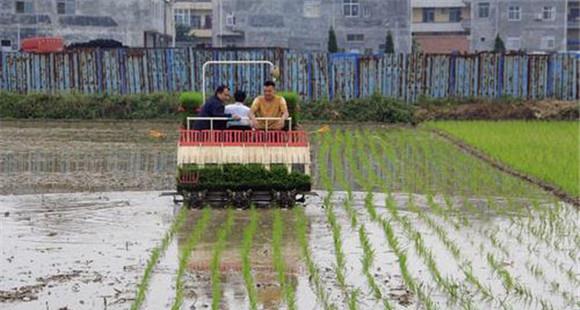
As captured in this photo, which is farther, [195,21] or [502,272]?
[195,21]

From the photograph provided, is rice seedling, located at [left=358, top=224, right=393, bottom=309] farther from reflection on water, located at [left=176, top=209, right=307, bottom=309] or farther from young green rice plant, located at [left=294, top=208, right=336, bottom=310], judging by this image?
reflection on water, located at [left=176, top=209, right=307, bottom=309]

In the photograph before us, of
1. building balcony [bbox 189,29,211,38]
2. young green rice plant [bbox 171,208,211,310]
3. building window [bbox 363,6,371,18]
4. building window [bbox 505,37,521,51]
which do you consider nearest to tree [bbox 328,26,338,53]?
building window [bbox 363,6,371,18]

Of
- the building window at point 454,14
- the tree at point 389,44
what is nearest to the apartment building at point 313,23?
the tree at point 389,44

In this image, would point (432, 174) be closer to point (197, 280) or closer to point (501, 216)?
point (501, 216)

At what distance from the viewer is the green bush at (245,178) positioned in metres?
14.2

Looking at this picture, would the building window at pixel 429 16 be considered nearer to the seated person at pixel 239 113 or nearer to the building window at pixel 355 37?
the building window at pixel 355 37

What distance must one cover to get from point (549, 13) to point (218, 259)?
183 feet

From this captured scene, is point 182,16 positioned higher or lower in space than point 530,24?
higher

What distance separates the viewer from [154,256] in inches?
416

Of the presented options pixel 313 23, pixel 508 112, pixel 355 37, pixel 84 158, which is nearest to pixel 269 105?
pixel 84 158

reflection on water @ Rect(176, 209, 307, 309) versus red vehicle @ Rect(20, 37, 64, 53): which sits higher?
red vehicle @ Rect(20, 37, 64, 53)

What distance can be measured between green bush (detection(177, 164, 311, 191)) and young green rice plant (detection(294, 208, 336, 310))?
368mm

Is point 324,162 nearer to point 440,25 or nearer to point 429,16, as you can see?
point 440,25

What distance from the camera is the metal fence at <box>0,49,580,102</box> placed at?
107 ft
